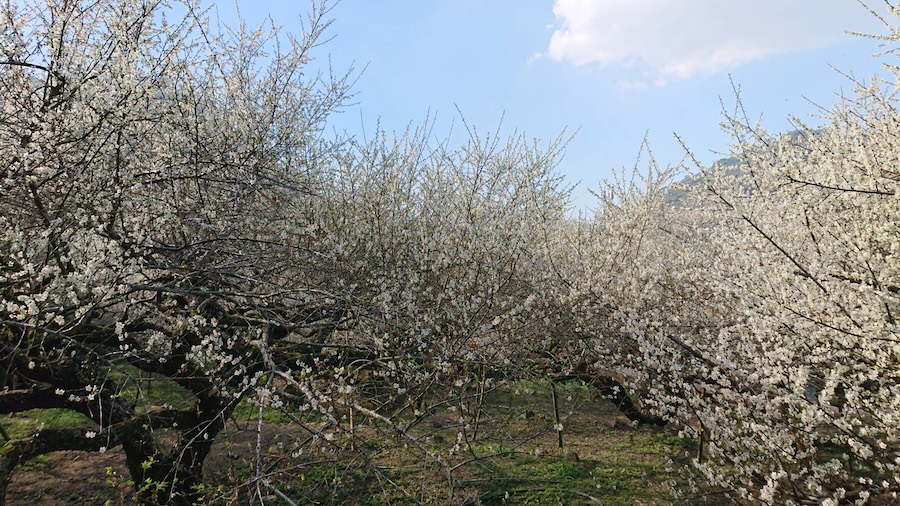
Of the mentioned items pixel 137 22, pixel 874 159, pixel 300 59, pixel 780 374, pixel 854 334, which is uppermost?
pixel 300 59

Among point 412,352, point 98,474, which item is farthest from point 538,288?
point 98,474

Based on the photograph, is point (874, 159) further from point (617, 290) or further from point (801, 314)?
point (617, 290)

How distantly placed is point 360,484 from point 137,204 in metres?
3.62

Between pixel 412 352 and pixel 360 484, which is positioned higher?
pixel 412 352

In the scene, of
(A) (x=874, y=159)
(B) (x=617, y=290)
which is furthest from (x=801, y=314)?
(B) (x=617, y=290)

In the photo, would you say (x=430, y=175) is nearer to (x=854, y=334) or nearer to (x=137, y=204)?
(x=137, y=204)

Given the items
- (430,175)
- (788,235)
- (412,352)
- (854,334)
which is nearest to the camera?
(854,334)

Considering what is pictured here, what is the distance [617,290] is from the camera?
6.45 metres

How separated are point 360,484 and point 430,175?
14.7ft

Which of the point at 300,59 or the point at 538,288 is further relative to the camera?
the point at 538,288

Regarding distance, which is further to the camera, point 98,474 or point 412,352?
point 98,474

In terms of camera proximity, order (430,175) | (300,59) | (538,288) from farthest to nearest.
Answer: (430,175)
(538,288)
(300,59)

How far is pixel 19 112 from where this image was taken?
371 cm

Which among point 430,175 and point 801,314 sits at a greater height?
point 430,175
